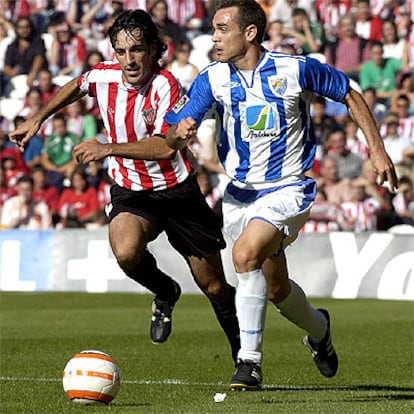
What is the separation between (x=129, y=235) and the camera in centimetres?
809

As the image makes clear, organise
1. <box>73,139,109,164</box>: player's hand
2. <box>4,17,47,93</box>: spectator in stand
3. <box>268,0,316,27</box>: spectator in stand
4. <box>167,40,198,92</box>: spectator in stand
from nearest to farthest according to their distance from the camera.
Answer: <box>73,139,109,164</box>: player's hand < <box>167,40,198,92</box>: spectator in stand < <box>268,0,316,27</box>: spectator in stand < <box>4,17,47,93</box>: spectator in stand

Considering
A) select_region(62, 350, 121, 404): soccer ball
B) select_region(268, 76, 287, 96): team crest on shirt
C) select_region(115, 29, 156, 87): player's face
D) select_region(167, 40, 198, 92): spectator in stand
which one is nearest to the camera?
select_region(62, 350, 121, 404): soccer ball

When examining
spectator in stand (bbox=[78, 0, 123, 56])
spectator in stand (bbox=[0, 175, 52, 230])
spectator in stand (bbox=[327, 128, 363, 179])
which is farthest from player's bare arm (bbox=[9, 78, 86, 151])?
spectator in stand (bbox=[78, 0, 123, 56])

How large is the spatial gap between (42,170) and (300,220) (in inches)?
479

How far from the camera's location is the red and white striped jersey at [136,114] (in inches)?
321

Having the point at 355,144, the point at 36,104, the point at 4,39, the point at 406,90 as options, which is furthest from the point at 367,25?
the point at 4,39

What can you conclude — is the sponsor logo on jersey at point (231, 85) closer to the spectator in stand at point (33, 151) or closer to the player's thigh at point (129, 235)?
the player's thigh at point (129, 235)

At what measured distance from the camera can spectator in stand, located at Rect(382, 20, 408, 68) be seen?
19859 millimetres

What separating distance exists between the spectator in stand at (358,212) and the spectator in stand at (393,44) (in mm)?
3734

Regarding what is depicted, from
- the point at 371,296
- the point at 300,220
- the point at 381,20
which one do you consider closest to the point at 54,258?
the point at 371,296

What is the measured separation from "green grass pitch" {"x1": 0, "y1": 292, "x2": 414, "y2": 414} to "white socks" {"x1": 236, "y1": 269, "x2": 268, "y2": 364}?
34cm

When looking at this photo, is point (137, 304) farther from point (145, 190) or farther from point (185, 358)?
point (145, 190)

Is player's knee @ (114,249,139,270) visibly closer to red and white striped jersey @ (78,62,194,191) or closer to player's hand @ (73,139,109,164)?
red and white striped jersey @ (78,62,194,191)

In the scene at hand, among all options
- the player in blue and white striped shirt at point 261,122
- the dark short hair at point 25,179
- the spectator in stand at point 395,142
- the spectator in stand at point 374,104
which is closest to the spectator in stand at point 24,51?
the dark short hair at point 25,179
